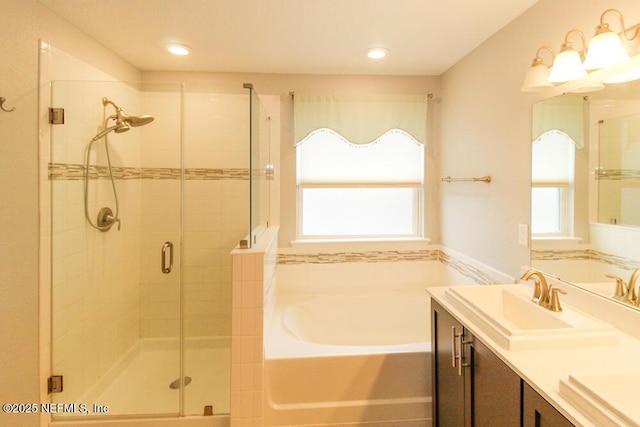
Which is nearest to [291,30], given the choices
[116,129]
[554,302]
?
[116,129]

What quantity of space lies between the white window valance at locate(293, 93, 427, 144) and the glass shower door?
1.01 meters

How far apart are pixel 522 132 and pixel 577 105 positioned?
376 mm

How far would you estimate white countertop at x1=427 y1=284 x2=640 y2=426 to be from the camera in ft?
2.98

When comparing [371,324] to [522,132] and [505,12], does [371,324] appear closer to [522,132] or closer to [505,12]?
[522,132]

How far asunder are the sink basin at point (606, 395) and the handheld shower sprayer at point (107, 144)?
2506 millimetres

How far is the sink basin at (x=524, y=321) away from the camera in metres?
1.15

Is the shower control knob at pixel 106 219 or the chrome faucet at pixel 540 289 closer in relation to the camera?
the chrome faucet at pixel 540 289

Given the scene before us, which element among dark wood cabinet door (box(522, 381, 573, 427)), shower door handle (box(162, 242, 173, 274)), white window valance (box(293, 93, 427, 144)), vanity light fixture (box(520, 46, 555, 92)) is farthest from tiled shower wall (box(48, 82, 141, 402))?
vanity light fixture (box(520, 46, 555, 92))

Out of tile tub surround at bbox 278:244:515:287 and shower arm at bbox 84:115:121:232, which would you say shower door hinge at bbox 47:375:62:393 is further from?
tile tub surround at bbox 278:244:515:287

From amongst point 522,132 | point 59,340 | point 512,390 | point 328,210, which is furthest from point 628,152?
point 59,340

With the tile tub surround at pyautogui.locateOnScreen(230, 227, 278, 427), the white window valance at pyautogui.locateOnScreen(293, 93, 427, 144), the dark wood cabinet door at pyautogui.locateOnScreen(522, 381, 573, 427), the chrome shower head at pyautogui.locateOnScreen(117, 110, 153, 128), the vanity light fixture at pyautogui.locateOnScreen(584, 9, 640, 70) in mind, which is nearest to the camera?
the dark wood cabinet door at pyautogui.locateOnScreen(522, 381, 573, 427)

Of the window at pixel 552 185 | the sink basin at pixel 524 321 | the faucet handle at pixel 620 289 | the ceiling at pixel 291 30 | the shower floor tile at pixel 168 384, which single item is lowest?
the shower floor tile at pixel 168 384

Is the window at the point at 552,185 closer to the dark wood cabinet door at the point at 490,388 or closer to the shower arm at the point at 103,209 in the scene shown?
the dark wood cabinet door at the point at 490,388

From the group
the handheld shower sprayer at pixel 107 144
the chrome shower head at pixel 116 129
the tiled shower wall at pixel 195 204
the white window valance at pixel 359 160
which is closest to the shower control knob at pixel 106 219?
the handheld shower sprayer at pixel 107 144
